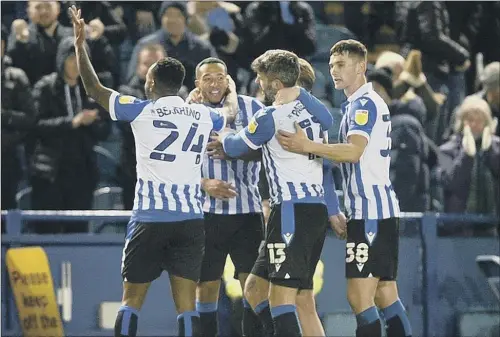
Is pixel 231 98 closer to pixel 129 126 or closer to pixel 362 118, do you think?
pixel 362 118

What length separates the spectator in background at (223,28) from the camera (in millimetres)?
13039

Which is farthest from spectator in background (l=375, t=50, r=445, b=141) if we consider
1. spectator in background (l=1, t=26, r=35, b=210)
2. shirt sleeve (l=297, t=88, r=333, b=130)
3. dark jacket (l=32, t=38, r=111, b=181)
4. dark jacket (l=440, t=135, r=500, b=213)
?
shirt sleeve (l=297, t=88, r=333, b=130)

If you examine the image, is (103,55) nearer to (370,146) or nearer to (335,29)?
(335,29)

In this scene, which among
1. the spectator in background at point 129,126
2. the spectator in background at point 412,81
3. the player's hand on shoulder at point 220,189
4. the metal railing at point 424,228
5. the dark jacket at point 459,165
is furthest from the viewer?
the spectator in background at point 412,81

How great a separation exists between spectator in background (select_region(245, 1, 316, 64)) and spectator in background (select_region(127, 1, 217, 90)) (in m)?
0.61

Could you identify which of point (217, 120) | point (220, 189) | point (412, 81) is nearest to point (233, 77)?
point (412, 81)

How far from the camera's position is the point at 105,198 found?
41.6ft

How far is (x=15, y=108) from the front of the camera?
1205cm

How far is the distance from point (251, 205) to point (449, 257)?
2.86 metres

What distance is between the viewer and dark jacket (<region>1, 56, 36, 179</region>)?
39.2 ft

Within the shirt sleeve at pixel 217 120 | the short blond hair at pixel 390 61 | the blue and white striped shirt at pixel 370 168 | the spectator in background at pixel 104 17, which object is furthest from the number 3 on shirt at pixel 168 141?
the spectator in background at pixel 104 17

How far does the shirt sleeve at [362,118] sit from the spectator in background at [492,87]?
12.7ft

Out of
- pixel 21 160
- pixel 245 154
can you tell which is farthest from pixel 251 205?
pixel 21 160

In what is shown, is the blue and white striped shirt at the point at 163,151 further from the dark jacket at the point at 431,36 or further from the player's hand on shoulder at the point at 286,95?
the dark jacket at the point at 431,36
